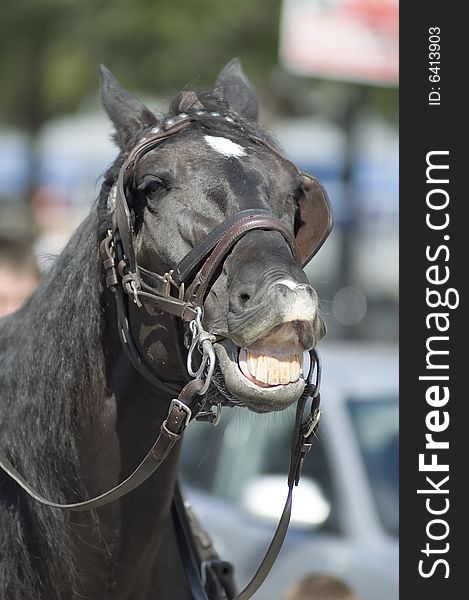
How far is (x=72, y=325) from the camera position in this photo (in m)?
3.46

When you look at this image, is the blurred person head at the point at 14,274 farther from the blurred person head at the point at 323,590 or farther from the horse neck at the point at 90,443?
the horse neck at the point at 90,443

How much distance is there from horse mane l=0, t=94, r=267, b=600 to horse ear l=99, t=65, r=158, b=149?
54 mm

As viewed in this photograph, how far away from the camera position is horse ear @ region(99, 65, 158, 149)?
3535 mm

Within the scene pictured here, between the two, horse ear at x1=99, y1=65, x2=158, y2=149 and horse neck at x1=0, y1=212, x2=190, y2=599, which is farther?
horse ear at x1=99, y1=65, x2=158, y2=149

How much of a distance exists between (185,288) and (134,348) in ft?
0.90

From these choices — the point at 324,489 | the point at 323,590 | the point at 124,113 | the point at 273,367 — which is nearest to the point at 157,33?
the point at 324,489

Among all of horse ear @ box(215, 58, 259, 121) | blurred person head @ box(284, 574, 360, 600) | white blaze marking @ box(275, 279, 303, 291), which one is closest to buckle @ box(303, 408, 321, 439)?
white blaze marking @ box(275, 279, 303, 291)

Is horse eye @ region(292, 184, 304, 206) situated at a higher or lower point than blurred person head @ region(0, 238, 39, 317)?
lower

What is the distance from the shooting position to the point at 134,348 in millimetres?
3291

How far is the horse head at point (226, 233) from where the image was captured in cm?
292

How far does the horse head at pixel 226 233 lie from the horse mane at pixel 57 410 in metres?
0.08

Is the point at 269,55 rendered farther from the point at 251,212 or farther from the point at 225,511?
the point at 251,212

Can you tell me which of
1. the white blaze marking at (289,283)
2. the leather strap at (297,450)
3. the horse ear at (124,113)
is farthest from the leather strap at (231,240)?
the horse ear at (124,113)

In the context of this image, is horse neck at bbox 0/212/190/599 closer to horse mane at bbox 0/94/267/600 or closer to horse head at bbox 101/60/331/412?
horse mane at bbox 0/94/267/600
